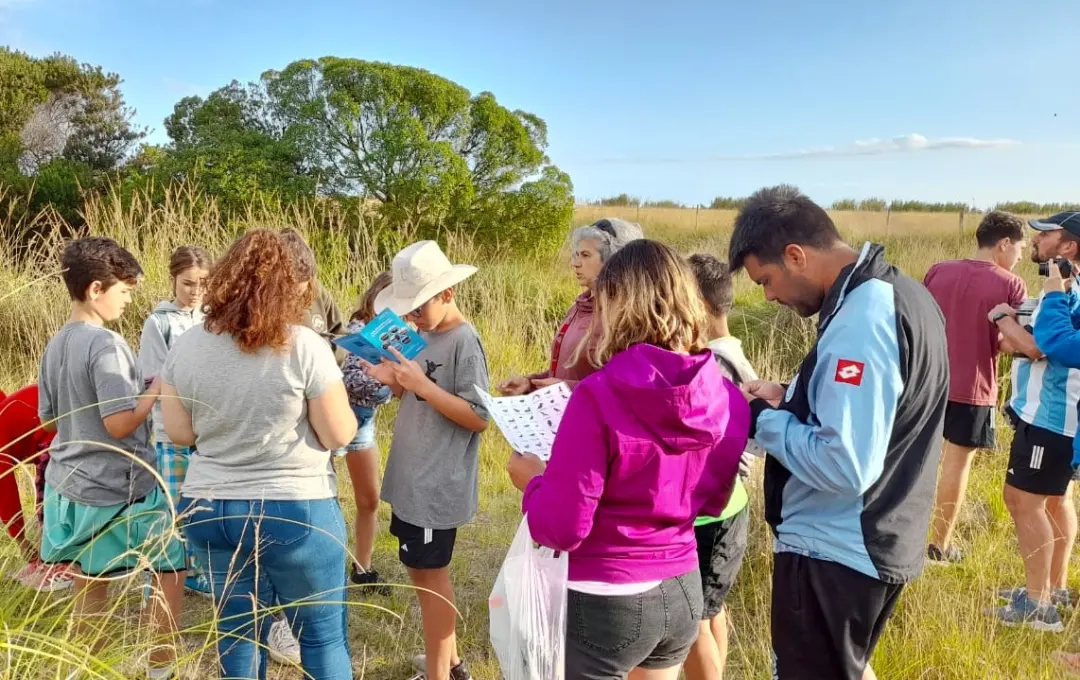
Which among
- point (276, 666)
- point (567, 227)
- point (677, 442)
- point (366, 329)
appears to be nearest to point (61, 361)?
point (366, 329)

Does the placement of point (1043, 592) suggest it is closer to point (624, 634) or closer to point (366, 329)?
point (624, 634)

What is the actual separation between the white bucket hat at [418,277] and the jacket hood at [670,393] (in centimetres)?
113

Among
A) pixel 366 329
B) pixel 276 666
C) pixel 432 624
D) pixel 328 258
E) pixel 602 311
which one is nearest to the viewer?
pixel 602 311

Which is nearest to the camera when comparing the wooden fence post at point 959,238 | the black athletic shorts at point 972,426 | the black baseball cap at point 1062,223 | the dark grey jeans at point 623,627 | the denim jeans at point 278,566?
the dark grey jeans at point 623,627

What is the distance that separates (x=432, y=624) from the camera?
2.71 metres

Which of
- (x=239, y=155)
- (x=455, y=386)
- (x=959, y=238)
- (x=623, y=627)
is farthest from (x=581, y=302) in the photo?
(x=959, y=238)

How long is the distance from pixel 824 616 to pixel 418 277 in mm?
1736

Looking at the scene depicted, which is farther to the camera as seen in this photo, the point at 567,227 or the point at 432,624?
the point at 567,227

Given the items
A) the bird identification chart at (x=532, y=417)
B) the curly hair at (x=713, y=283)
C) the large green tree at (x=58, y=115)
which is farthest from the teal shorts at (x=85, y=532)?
the large green tree at (x=58, y=115)

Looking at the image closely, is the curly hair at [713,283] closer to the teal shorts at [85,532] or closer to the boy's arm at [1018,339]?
the boy's arm at [1018,339]

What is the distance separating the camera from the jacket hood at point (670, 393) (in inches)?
63.3

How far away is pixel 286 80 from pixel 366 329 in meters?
7.79

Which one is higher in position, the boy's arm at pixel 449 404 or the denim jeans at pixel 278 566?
the boy's arm at pixel 449 404

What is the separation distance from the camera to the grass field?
208 centimetres
